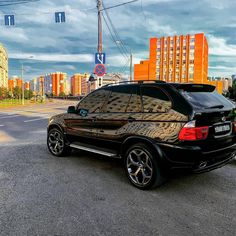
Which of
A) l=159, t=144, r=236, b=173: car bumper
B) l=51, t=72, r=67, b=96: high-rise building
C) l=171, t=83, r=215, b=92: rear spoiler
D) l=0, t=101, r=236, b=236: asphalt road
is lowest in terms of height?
l=0, t=101, r=236, b=236: asphalt road

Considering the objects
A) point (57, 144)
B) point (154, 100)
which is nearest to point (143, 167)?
point (154, 100)

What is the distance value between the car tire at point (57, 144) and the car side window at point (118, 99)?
5.32 feet

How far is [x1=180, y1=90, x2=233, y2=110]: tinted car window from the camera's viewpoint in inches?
128

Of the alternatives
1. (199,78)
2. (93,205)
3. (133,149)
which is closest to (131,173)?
(133,149)

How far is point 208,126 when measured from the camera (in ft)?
10.5

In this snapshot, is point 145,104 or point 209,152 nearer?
point 209,152

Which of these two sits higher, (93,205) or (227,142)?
(227,142)

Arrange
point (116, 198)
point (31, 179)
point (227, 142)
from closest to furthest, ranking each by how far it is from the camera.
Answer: point (116, 198) < point (227, 142) < point (31, 179)

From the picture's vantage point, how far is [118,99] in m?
4.12

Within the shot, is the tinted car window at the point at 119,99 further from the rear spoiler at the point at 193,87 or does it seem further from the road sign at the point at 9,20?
the road sign at the point at 9,20

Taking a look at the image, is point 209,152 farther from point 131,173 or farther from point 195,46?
point 195,46

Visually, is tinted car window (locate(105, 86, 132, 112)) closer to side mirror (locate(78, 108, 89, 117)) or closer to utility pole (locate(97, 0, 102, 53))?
side mirror (locate(78, 108, 89, 117))

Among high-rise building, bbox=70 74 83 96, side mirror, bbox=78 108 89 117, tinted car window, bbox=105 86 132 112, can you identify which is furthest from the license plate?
high-rise building, bbox=70 74 83 96

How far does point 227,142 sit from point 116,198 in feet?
6.42
